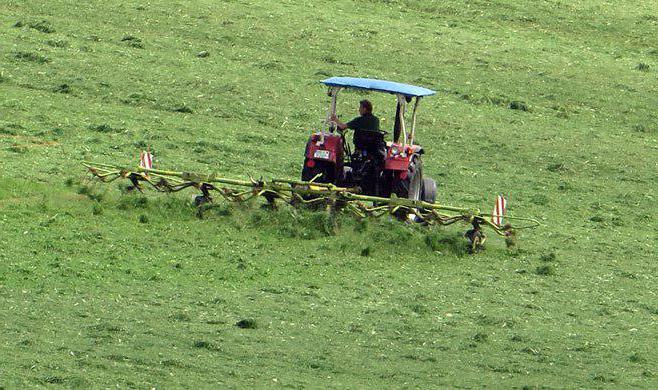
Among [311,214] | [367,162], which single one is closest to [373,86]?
[367,162]

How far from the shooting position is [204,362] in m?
12.6

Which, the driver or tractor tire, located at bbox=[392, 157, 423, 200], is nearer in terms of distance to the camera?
the driver

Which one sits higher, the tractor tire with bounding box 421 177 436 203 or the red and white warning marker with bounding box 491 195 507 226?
the red and white warning marker with bounding box 491 195 507 226

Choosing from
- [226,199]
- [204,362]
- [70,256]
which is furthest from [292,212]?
[204,362]

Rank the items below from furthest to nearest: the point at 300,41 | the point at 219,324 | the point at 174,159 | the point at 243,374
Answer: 1. the point at 300,41
2. the point at 174,159
3. the point at 219,324
4. the point at 243,374

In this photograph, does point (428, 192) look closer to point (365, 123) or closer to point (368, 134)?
point (368, 134)

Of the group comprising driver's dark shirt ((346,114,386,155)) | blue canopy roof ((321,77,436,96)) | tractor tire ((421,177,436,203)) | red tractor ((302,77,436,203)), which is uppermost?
blue canopy roof ((321,77,436,96))

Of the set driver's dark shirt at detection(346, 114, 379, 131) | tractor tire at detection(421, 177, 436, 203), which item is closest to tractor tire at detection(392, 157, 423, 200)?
tractor tire at detection(421, 177, 436, 203)

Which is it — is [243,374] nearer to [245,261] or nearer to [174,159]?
[245,261]

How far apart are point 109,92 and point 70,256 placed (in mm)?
12110

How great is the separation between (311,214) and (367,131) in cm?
188

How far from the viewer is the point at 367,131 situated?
64.3 feet

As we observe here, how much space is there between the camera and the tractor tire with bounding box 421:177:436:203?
20.9 m

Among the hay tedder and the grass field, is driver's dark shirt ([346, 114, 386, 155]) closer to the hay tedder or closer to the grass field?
the hay tedder
